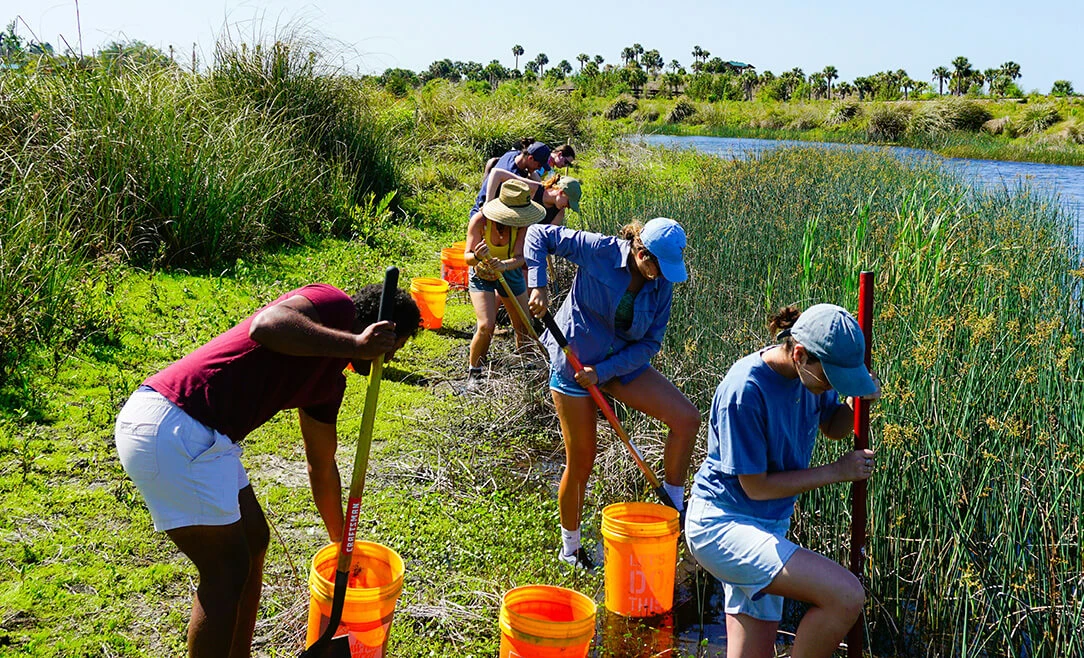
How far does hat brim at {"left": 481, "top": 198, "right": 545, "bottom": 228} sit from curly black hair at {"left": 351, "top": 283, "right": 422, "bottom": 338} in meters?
2.39

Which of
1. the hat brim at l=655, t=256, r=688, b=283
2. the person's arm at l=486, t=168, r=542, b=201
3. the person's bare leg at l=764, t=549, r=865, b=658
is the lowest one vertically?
the person's bare leg at l=764, t=549, r=865, b=658

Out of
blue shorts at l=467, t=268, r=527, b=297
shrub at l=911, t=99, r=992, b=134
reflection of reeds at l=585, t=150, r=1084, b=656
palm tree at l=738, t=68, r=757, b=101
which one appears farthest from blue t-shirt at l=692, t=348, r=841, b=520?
palm tree at l=738, t=68, r=757, b=101

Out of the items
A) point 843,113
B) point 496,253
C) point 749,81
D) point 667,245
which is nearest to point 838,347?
point 667,245

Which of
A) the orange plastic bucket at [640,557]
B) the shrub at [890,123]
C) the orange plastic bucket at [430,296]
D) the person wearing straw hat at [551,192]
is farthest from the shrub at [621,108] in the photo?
the orange plastic bucket at [640,557]

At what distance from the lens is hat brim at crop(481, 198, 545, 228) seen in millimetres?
5129

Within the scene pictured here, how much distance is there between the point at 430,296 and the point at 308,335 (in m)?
4.65

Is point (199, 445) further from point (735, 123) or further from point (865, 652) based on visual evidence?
point (735, 123)

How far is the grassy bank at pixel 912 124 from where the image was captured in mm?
25344

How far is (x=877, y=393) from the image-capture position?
2.50 meters

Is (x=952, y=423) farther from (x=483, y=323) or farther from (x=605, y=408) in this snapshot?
(x=483, y=323)

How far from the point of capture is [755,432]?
2.60 m

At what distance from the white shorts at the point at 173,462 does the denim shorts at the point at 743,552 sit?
137cm

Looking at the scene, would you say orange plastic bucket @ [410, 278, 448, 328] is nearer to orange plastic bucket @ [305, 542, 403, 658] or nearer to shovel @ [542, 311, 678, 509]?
shovel @ [542, 311, 678, 509]

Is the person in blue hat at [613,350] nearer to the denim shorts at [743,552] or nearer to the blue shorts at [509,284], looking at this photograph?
the denim shorts at [743,552]
